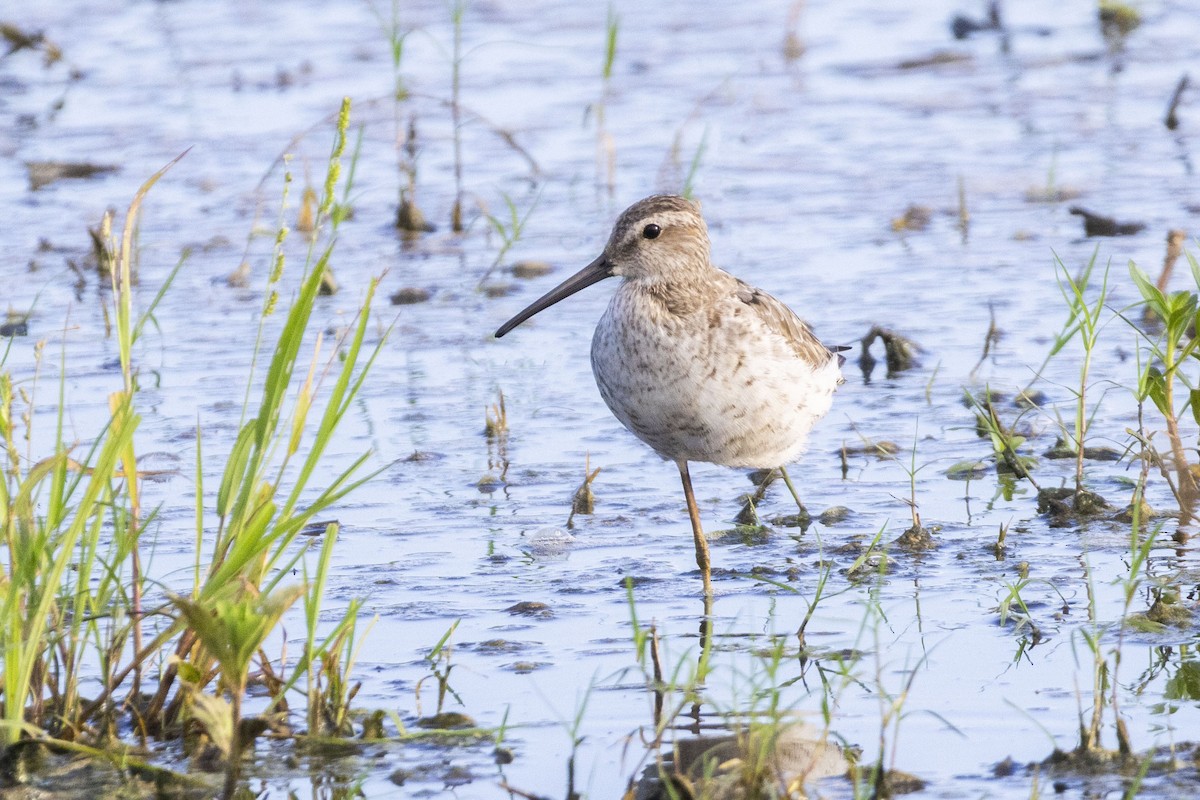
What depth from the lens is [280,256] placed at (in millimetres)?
4500

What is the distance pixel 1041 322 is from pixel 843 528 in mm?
2745

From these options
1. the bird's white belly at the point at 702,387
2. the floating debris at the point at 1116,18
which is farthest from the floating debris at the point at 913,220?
the floating debris at the point at 1116,18

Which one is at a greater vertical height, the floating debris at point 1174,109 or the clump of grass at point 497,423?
the floating debris at point 1174,109

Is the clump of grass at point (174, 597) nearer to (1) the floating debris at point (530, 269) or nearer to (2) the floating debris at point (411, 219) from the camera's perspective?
(1) the floating debris at point (530, 269)

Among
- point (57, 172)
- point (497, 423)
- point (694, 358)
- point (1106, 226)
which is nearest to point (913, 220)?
point (1106, 226)

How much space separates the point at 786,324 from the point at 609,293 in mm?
3132

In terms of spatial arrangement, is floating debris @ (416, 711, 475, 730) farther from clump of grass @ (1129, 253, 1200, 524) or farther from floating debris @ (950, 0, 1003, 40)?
floating debris @ (950, 0, 1003, 40)

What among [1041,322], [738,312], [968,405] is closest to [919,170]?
[1041,322]

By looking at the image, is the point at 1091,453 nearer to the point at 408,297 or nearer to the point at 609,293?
the point at 609,293

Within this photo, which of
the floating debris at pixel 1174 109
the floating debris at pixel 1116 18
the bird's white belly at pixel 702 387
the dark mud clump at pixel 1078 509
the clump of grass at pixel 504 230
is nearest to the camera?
the bird's white belly at pixel 702 387

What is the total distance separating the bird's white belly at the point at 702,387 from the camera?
6.23 metres

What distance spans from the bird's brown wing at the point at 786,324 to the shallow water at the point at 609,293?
573mm

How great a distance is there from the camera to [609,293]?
9.85 meters

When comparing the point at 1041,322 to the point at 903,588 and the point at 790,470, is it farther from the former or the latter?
the point at 903,588
